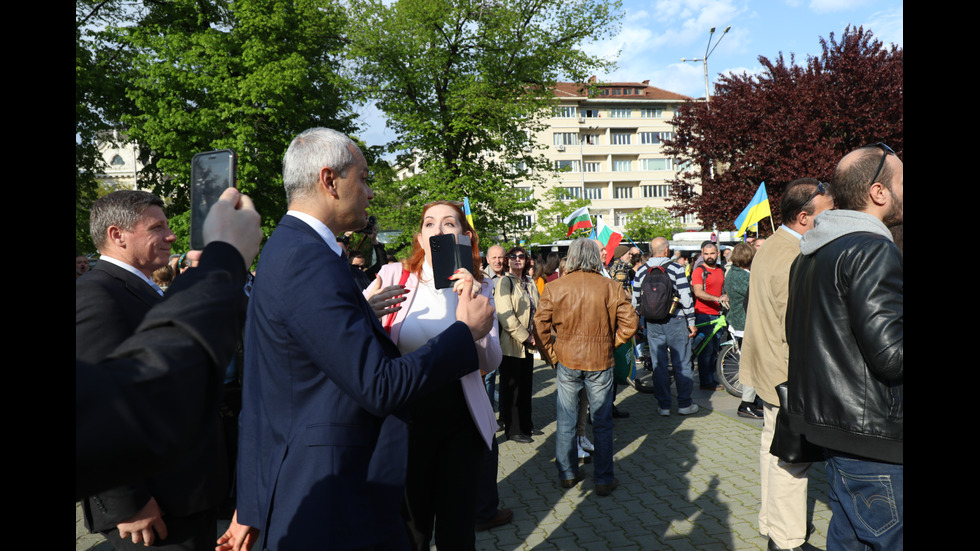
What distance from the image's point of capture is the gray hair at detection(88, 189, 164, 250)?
2631mm

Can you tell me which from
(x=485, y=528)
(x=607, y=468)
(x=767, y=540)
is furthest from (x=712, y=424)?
(x=485, y=528)

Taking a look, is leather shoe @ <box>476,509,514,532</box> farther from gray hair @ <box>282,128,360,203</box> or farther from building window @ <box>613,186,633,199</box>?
building window @ <box>613,186,633,199</box>

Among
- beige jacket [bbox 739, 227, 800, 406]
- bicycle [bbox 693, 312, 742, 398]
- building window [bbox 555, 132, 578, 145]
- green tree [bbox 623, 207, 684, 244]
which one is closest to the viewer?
beige jacket [bbox 739, 227, 800, 406]

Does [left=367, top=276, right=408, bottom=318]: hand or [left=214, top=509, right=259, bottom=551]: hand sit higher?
A: [left=367, top=276, right=408, bottom=318]: hand

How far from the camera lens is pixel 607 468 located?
5340 millimetres

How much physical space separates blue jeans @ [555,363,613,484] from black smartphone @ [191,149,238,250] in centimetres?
441

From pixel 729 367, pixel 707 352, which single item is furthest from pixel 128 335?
pixel 707 352

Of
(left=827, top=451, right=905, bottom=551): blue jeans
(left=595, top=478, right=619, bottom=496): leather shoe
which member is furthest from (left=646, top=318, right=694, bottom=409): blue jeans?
(left=827, top=451, right=905, bottom=551): blue jeans

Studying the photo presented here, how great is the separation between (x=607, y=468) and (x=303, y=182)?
413cm

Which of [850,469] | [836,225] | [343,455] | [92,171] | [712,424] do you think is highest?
[92,171]

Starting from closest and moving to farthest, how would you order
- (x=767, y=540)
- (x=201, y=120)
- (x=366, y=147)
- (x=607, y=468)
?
(x=767, y=540) → (x=607, y=468) → (x=201, y=120) → (x=366, y=147)

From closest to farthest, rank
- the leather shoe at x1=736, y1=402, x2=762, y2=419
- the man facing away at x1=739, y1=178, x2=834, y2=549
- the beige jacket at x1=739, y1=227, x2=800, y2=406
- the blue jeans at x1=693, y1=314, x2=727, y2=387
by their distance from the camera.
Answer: the man facing away at x1=739, y1=178, x2=834, y2=549
the beige jacket at x1=739, y1=227, x2=800, y2=406
the leather shoe at x1=736, y1=402, x2=762, y2=419
the blue jeans at x1=693, y1=314, x2=727, y2=387

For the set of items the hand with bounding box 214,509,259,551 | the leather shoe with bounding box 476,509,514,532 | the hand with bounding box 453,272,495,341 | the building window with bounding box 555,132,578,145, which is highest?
the building window with bounding box 555,132,578,145

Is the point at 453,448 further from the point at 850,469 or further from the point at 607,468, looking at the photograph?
the point at 607,468
